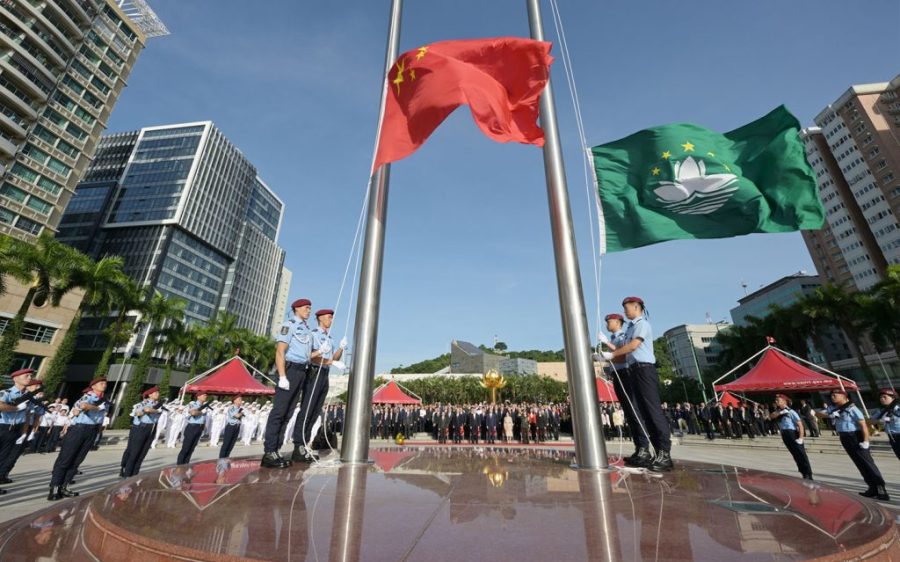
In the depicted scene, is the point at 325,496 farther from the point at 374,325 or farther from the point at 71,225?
the point at 71,225

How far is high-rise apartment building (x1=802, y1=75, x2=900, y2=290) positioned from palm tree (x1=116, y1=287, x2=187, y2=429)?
94050mm

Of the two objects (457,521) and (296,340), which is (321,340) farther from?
(457,521)

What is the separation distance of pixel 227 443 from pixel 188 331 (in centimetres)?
4061

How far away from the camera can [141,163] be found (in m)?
86.6

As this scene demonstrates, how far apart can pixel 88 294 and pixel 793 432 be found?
1593 inches

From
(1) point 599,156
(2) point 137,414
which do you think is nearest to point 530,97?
(1) point 599,156

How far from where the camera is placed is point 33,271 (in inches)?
1056

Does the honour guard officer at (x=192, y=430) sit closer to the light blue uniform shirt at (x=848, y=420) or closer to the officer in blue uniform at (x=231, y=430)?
the officer in blue uniform at (x=231, y=430)

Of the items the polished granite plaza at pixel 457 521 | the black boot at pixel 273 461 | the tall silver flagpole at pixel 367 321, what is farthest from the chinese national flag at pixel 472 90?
the polished granite plaza at pixel 457 521

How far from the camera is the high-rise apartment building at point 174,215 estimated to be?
255ft

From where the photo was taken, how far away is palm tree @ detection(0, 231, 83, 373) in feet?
83.5

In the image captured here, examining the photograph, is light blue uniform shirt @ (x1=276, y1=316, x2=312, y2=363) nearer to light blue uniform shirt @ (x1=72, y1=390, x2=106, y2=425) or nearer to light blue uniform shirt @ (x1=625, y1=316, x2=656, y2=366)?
light blue uniform shirt @ (x1=625, y1=316, x2=656, y2=366)

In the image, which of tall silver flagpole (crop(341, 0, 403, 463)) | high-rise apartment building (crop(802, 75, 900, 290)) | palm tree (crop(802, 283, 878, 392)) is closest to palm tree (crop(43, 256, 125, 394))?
tall silver flagpole (crop(341, 0, 403, 463))

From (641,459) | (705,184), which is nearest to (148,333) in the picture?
(641,459)
